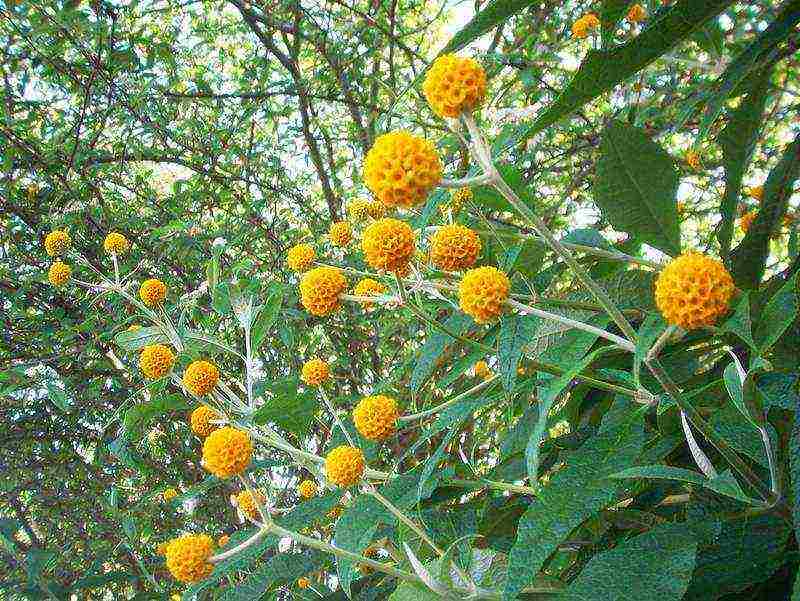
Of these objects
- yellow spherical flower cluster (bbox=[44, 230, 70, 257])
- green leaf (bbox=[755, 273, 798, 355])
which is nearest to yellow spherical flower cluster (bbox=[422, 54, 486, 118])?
green leaf (bbox=[755, 273, 798, 355])

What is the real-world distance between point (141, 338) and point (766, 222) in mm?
1519

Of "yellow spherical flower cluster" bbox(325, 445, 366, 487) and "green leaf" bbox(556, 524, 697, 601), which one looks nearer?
"green leaf" bbox(556, 524, 697, 601)

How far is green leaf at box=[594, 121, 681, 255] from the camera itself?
89cm

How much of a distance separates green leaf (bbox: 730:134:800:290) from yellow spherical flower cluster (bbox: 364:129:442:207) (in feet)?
1.55

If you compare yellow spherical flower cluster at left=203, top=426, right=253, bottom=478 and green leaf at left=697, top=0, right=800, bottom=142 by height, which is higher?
green leaf at left=697, top=0, right=800, bottom=142

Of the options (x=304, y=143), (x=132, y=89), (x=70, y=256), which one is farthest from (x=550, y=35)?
(x=70, y=256)

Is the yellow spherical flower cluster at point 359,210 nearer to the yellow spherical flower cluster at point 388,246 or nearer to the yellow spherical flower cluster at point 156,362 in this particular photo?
the yellow spherical flower cluster at point 156,362

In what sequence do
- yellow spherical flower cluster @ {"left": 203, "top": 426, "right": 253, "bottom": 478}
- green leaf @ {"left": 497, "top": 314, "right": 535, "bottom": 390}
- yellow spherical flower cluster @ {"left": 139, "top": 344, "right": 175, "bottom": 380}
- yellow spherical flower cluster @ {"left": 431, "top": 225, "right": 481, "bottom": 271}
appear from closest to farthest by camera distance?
1. green leaf @ {"left": 497, "top": 314, "right": 535, "bottom": 390}
2. yellow spherical flower cluster @ {"left": 431, "top": 225, "right": 481, "bottom": 271}
3. yellow spherical flower cluster @ {"left": 203, "top": 426, "right": 253, "bottom": 478}
4. yellow spherical flower cluster @ {"left": 139, "top": 344, "right": 175, "bottom": 380}

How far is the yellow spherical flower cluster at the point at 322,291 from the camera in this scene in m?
1.42

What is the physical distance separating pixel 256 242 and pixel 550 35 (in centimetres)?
166

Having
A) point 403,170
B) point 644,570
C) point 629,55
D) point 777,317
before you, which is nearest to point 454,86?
point 403,170

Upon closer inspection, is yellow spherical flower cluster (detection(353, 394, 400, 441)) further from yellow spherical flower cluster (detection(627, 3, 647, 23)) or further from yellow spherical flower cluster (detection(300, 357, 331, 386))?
yellow spherical flower cluster (detection(627, 3, 647, 23))

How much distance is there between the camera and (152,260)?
→ 300 cm

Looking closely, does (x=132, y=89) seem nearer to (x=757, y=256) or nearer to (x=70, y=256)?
(x=70, y=256)
